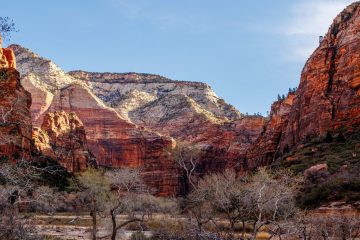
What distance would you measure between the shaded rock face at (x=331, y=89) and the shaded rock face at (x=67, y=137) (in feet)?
133

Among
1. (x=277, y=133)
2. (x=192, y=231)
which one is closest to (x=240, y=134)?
(x=277, y=133)

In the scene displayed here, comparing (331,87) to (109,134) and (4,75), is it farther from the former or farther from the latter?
(109,134)

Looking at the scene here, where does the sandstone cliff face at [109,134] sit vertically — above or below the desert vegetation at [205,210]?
above

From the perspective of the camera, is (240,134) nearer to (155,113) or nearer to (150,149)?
(150,149)

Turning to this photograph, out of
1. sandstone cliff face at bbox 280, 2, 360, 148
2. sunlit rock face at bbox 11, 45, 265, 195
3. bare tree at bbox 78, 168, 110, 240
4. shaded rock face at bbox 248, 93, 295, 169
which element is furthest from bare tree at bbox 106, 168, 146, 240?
sunlit rock face at bbox 11, 45, 265, 195

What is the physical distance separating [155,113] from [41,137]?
65.7m

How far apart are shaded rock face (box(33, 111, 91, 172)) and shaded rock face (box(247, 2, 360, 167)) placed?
4040 centimetres

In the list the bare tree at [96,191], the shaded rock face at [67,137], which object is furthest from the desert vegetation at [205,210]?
the shaded rock face at [67,137]

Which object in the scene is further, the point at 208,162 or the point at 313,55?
the point at 208,162

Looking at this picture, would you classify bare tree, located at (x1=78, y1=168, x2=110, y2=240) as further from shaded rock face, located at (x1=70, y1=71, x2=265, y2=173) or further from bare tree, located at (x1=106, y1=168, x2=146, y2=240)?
shaded rock face, located at (x1=70, y1=71, x2=265, y2=173)

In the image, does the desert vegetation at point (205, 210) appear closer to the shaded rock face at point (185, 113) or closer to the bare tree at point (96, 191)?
the bare tree at point (96, 191)

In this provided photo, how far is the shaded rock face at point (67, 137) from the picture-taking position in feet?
308

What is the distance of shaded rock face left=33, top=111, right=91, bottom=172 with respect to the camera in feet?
308

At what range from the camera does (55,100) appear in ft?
454
